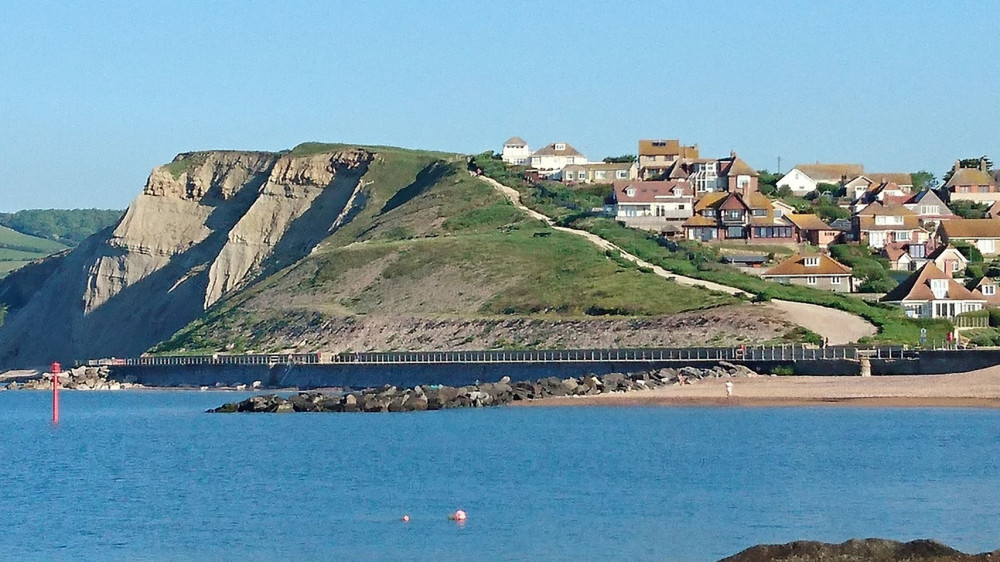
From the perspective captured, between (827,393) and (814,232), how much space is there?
174 feet

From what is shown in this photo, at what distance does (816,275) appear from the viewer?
97.8m

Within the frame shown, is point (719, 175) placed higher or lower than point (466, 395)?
higher

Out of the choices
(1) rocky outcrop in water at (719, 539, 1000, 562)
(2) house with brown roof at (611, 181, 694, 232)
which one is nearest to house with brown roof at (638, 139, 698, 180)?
(2) house with brown roof at (611, 181, 694, 232)

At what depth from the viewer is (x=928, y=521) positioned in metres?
30.5

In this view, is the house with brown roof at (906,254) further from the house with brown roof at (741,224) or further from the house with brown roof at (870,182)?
the house with brown roof at (870,182)

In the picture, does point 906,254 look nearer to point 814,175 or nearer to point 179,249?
point 814,175

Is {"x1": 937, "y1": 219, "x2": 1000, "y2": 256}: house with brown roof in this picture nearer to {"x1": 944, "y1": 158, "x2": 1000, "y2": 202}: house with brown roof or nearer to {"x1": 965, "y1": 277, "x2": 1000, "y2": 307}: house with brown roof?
{"x1": 965, "y1": 277, "x2": 1000, "y2": 307}: house with brown roof

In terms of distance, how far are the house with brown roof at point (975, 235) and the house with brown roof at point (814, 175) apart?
2362cm

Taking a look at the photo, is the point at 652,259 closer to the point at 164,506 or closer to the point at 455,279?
the point at 455,279

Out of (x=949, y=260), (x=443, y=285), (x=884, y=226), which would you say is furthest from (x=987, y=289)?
(x=443, y=285)

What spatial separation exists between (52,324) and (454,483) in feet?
323

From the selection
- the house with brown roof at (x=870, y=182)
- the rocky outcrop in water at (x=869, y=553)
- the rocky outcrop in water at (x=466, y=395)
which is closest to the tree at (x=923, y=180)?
the house with brown roof at (x=870, y=182)

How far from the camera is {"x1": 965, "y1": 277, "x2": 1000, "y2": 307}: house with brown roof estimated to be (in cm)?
9306

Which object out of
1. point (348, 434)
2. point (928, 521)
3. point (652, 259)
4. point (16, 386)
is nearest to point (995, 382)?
point (348, 434)
